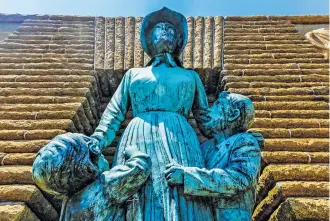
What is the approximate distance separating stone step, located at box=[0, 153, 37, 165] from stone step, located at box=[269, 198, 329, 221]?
2.03 m

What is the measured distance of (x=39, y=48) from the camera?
22.1 ft

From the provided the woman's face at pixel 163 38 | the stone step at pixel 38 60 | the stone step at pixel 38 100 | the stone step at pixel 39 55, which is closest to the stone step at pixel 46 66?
the stone step at pixel 38 60

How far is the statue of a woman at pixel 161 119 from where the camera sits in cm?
302

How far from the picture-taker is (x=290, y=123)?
5.25 meters

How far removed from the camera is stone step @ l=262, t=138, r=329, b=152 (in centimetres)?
479

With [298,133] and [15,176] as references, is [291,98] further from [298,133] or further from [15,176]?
[15,176]

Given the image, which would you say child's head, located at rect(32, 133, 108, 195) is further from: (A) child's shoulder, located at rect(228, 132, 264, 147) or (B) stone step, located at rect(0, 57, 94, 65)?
(B) stone step, located at rect(0, 57, 94, 65)

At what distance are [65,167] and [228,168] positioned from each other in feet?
3.05

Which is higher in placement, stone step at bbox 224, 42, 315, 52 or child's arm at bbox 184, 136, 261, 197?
stone step at bbox 224, 42, 315, 52

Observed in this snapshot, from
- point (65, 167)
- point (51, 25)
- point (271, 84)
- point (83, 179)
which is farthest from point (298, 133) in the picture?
point (51, 25)

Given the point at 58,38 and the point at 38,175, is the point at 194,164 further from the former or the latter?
the point at 58,38

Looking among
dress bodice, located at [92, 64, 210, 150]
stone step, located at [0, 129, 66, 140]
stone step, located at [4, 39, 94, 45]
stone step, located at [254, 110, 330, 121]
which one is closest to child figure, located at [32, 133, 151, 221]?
dress bodice, located at [92, 64, 210, 150]

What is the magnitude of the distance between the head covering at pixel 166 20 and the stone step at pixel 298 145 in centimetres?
135

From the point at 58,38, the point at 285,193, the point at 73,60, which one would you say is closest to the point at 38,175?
the point at 285,193
